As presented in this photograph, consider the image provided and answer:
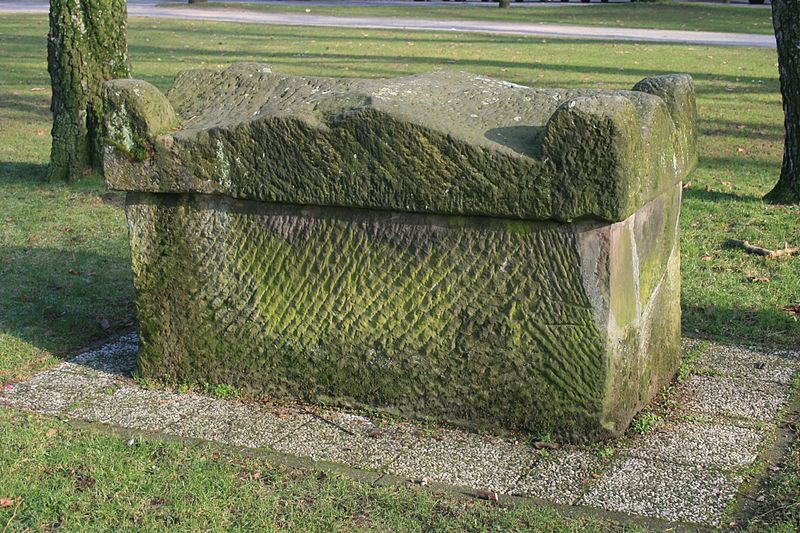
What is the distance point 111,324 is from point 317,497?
2.65 m

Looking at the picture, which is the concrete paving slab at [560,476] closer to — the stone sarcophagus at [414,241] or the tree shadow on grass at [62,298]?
the stone sarcophagus at [414,241]

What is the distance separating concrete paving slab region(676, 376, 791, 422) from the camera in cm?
478

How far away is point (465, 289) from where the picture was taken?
4.45 metres

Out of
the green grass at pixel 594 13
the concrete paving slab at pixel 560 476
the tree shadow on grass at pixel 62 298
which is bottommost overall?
the tree shadow on grass at pixel 62 298

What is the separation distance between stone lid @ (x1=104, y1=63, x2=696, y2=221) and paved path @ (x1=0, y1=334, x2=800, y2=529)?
38.9 inches

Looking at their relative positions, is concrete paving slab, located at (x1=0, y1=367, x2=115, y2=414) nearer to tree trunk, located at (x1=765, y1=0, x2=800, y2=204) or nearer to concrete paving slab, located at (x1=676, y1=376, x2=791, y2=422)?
concrete paving slab, located at (x1=676, y1=376, x2=791, y2=422)

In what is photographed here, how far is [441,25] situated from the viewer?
92.7ft

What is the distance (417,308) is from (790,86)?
220 inches

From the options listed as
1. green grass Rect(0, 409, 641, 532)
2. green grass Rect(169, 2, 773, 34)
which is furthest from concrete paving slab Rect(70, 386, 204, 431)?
green grass Rect(169, 2, 773, 34)

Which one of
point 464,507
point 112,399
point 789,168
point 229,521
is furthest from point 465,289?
point 789,168

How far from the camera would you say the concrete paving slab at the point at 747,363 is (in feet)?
17.3

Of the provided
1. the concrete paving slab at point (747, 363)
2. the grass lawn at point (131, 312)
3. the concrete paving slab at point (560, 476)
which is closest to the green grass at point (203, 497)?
the grass lawn at point (131, 312)

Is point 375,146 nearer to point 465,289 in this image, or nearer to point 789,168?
point 465,289

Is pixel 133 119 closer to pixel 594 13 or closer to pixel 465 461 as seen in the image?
pixel 465 461
